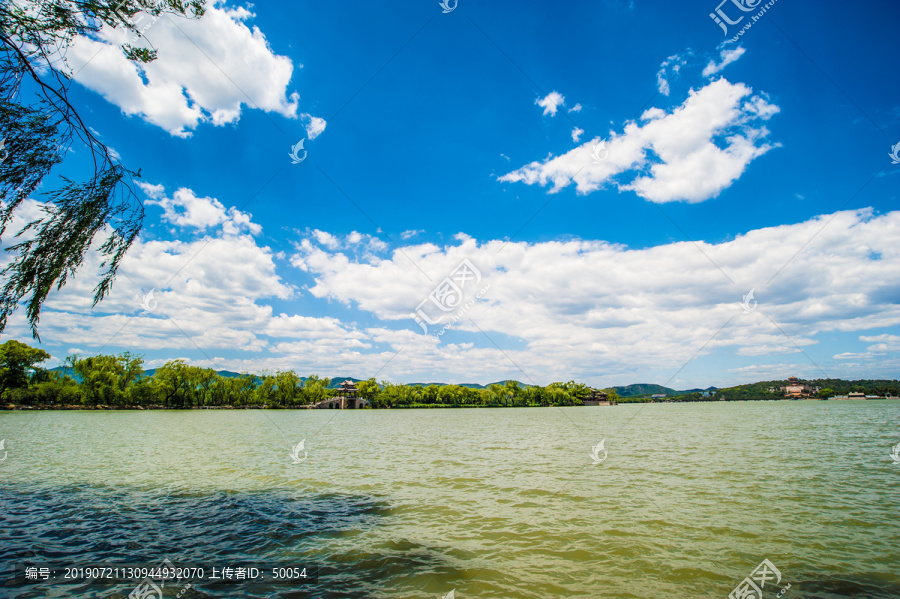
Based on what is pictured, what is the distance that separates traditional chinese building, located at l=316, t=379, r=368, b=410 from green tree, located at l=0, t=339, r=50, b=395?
75.3m

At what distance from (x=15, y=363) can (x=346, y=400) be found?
299ft

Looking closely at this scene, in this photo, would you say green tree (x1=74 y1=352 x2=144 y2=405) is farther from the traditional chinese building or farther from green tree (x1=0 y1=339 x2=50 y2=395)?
the traditional chinese building

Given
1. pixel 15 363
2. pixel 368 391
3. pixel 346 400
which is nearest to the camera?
pixel 15 363

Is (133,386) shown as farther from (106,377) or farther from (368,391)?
(368,391)

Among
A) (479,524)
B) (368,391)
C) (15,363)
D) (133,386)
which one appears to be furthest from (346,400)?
(479,524)

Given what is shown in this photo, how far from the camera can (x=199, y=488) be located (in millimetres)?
16109

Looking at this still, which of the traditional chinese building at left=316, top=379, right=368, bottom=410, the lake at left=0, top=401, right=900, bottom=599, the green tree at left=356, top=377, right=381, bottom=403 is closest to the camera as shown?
the lake at left=0, top=401, right=900, bottom=599

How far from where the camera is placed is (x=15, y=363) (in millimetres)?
87188

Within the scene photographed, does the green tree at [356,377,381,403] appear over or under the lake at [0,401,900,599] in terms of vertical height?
under

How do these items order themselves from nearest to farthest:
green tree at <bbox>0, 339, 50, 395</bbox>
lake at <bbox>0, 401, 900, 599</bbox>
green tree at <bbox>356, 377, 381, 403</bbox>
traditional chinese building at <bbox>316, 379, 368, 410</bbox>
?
lake at <bbox>0, 401, 900, 599</bbox> < green tree at <bbox>0, 339, 50, 395</bbox> < traditional chinese building at <bbox>316, 379, 368, 410</bbox> < green tree at <bbox>356, 377, 381, 403</bbox>

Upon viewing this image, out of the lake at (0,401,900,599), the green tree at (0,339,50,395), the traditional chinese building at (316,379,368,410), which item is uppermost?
the green tree at (0,339,50,395)

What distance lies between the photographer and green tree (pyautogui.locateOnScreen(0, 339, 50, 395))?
8525 centimetres

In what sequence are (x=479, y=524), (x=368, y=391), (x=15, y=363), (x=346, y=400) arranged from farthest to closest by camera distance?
(x=368, y=391) → (x=346, y=400) → (x=15, y=363) → (x=479, y=524)

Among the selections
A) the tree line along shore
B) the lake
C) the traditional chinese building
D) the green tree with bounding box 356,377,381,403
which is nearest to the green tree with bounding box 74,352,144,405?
the tree line along shore
